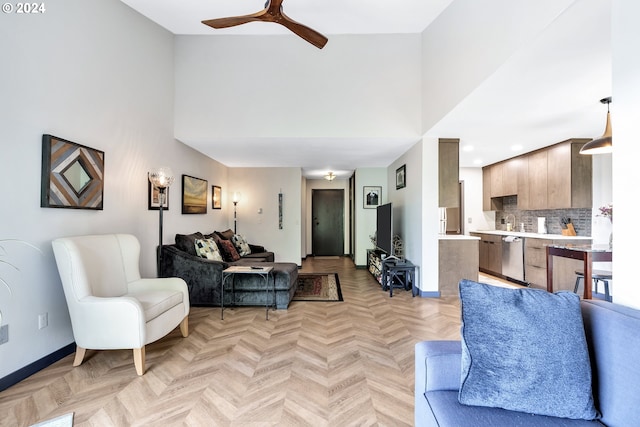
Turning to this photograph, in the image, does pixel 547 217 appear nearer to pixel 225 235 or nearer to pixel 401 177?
pixel 401 177

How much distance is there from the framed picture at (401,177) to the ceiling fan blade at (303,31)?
9.08ft

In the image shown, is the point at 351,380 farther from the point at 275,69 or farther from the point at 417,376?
the point at 275,69

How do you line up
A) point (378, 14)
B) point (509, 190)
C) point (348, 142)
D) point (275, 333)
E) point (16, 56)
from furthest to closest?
point (509, 190), point (348, 142), point (378, 14), point (275, 333), point (16, 56)

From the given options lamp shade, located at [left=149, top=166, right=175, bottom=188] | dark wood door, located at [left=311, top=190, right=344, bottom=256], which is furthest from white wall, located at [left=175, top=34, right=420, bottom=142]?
dark wood door, located at [left=311, top=190, right=344, bottom=256]

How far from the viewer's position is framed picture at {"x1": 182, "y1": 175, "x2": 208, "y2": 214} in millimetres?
4379

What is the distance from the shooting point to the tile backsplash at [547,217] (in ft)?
14.6

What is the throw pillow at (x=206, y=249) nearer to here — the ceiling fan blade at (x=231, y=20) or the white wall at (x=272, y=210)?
the white wall at (x=272, y=210)

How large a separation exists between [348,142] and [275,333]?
273cm

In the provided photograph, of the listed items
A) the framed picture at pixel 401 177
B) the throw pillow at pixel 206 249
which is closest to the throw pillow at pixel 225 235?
the throw pillow at pixel 206 249

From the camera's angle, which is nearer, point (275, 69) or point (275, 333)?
point (275, 333)

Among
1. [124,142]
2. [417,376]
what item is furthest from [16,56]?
[417,376]

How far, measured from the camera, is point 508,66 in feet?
7.36

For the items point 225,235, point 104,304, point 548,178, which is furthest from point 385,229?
point 104,304

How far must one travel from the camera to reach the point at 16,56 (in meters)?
2.08
